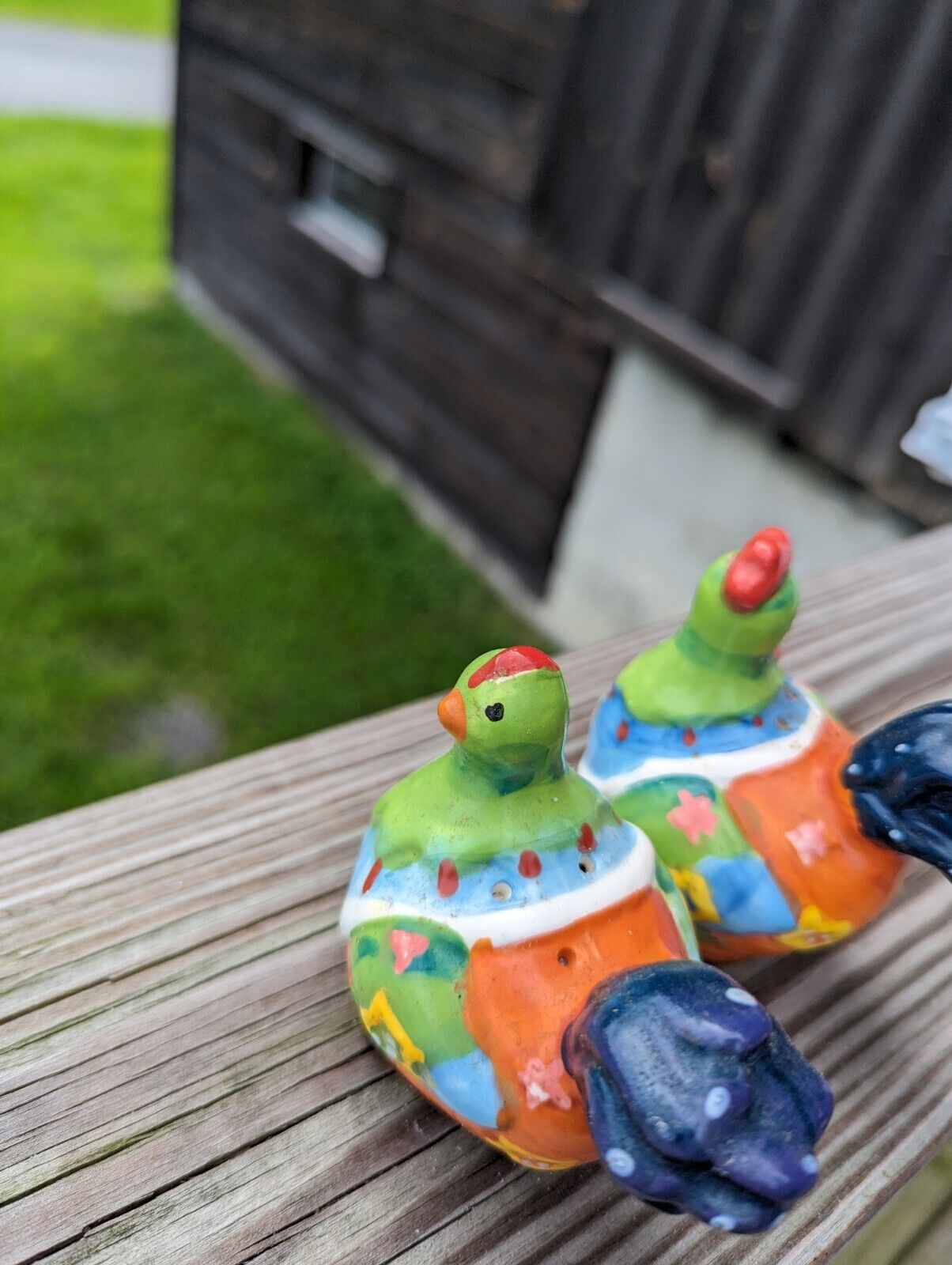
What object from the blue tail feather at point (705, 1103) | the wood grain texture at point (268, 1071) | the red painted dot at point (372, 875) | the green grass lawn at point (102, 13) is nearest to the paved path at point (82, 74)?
the green grass lawn at point (102, 13)

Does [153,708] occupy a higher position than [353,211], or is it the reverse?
[353,211]

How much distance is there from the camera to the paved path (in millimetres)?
9102

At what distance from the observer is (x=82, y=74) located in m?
10.1

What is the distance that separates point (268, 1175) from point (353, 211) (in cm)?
468

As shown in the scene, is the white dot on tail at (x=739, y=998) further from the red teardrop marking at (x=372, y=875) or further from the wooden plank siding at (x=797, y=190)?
the wooden plank siding at (x=797, y=190)

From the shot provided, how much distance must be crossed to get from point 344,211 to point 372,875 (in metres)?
4.53

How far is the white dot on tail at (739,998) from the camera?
0.83 m

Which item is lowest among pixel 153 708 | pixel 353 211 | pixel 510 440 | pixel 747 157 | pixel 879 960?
pixel 153 708

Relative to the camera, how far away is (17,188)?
7180mm

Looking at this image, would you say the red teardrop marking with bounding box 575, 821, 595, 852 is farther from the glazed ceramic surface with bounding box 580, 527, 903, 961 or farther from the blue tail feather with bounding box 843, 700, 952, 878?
the blue tail feather with bounding box 843, 700, 952, 878

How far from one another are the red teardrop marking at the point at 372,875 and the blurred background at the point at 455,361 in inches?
47.5

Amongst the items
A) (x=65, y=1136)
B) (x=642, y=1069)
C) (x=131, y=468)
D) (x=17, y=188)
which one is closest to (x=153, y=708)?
(x=131, y=468)

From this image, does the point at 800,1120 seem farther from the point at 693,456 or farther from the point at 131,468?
the point at 131,468

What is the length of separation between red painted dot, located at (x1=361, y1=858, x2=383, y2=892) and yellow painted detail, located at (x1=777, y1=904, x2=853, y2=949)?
536 millimetres
